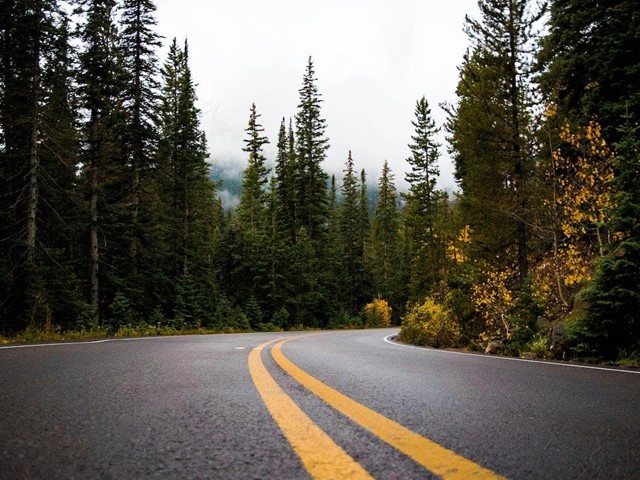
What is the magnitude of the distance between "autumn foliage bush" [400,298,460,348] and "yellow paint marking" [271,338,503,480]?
1343 centimetres

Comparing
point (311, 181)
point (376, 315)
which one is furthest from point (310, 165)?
point (376, 315)

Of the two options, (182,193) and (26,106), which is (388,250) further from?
(26,106)

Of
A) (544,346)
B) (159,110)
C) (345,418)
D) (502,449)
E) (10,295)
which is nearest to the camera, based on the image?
(502,449)

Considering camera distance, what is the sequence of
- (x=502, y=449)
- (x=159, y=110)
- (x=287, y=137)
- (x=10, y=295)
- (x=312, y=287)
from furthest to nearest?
(x=287, y=137) < (x=312, y=287) < (x=159, y=110) < (x=10, y=295) < (x=502, y=449)

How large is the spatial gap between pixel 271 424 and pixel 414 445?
74 cm

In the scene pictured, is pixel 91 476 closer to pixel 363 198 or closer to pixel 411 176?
pixel 411 176

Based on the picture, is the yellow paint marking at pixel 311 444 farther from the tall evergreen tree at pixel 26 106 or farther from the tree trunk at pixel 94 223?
the tree trunk at pixel 94 223

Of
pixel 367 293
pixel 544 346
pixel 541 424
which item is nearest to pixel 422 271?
pixel 367 293

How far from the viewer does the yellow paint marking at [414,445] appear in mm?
1494

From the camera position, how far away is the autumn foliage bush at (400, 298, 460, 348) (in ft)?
50.9

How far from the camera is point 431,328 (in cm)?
1678

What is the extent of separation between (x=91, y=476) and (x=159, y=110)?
26.3 metres

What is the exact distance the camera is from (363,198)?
7006cm

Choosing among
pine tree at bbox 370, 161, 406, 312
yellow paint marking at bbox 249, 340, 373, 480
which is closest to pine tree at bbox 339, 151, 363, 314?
pine tree at bbox 370, 161, 406, 312
